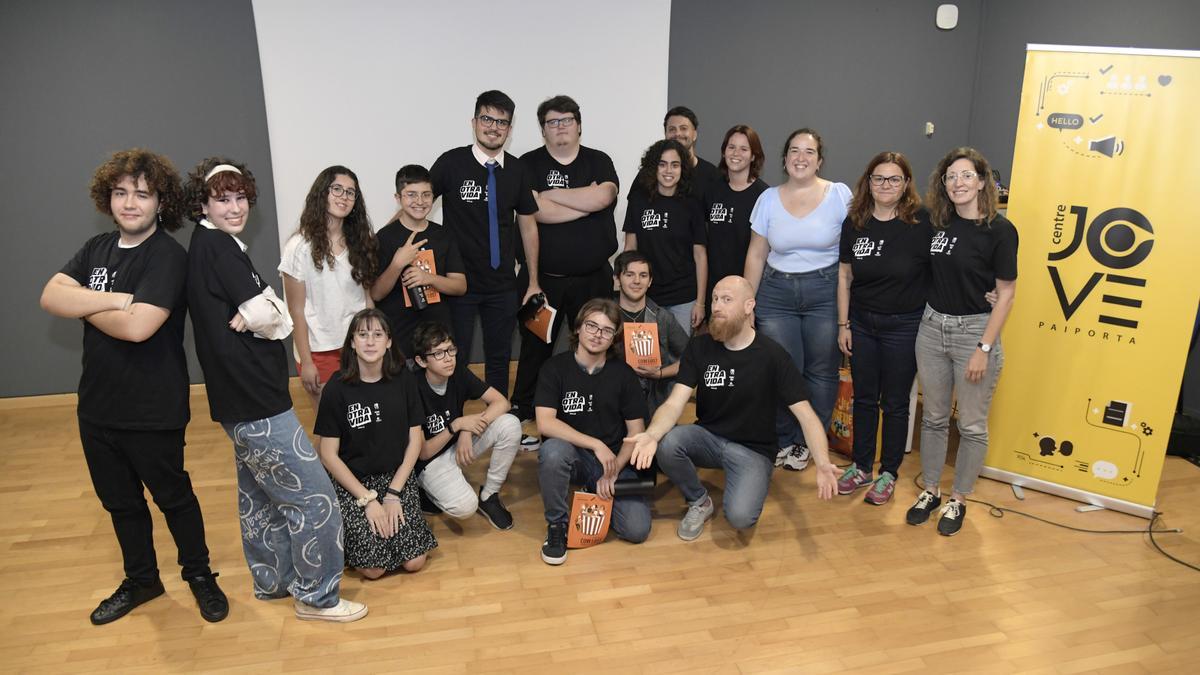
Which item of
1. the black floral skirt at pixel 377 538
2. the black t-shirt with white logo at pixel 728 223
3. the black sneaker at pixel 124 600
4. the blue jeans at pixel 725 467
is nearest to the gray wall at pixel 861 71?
the black t-shirt with white logo at pixel 728 223

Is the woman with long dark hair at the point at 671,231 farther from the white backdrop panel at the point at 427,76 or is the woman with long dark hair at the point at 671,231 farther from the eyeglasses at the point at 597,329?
the white backdrop panel at the point at 427,76

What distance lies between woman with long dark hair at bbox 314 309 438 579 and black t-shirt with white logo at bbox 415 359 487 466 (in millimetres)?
157

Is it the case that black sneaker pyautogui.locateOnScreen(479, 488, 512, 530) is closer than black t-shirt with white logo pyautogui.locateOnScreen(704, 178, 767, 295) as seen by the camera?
Yes

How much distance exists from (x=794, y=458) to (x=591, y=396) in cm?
127

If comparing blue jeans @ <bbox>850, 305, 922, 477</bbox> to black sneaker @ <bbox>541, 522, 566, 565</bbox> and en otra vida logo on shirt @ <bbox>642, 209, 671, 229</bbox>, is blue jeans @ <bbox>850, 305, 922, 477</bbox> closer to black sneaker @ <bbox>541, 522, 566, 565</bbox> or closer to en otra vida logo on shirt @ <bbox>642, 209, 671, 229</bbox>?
en otra vida logo on shirt @ <bbox>642, 209, 671, 229</bbox>

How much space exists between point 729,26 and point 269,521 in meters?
4.02

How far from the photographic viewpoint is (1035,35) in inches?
201

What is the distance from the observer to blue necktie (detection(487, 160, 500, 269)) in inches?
149

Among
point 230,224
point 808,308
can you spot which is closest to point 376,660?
point 230,224

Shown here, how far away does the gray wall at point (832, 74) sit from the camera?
5.15 metres

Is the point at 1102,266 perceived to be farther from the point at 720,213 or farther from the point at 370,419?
the point at 370,419

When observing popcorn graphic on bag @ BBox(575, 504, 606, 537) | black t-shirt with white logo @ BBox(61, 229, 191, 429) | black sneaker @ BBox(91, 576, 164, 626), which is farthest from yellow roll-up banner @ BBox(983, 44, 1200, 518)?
black sneaker @ BBox(91, 576, 164, 626)

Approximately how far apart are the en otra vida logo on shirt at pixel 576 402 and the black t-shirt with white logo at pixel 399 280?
0.67 m

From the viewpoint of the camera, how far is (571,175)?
3990 mm
